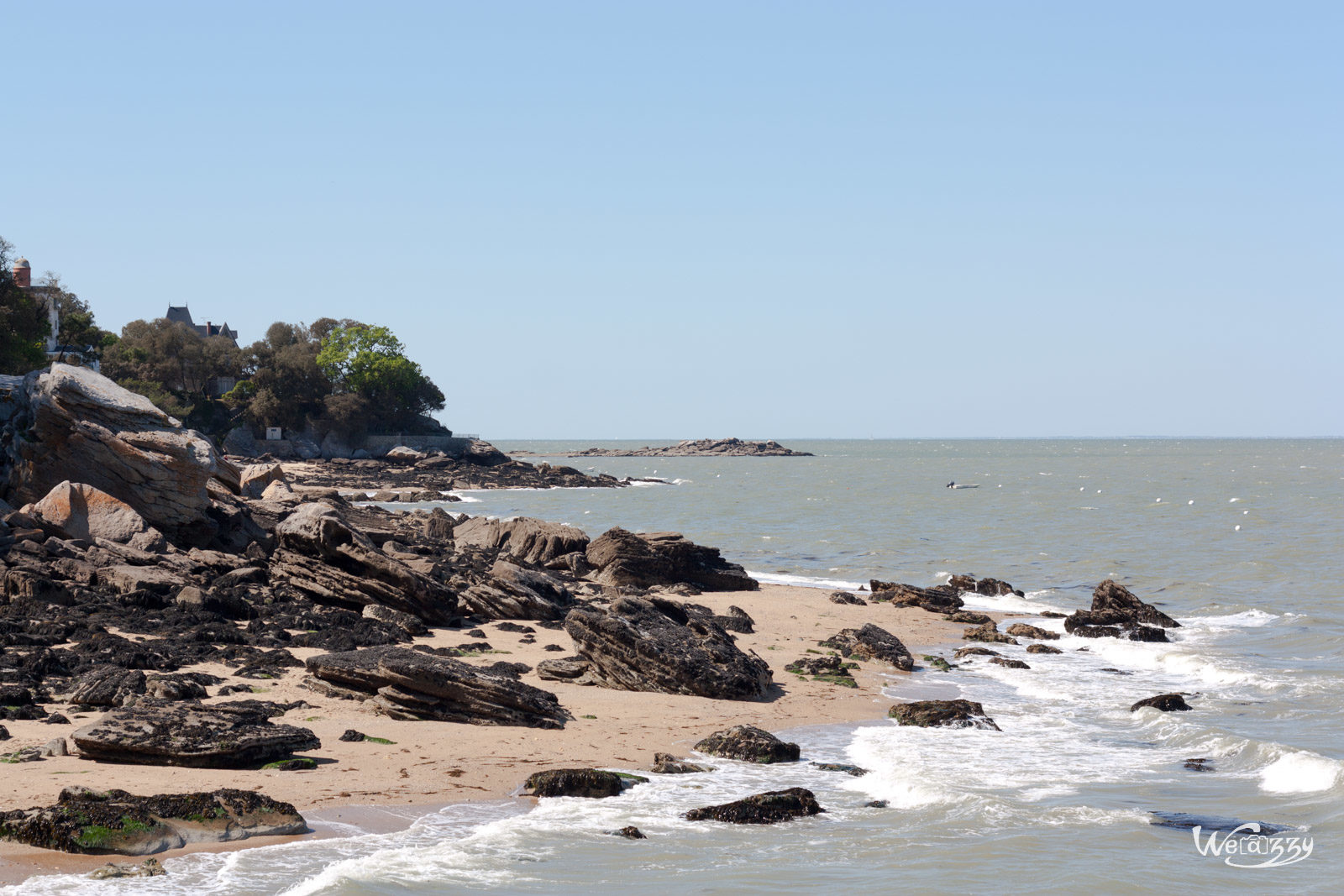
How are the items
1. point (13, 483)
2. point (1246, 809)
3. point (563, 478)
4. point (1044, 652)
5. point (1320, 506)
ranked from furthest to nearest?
point (563, 478) < point (1320, 506) < point (13, 483) < point (1044, 652) < point (1246, 809)

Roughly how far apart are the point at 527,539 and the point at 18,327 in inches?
1365

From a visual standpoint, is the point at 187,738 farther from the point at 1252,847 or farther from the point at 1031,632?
the point at 1031,632

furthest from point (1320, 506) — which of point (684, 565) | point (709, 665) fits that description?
point (709, 665)

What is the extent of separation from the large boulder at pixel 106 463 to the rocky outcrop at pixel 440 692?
13.2 m

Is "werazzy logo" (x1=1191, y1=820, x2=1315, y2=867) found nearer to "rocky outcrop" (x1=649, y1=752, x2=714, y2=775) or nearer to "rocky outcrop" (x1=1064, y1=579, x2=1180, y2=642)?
"rocky outcrop" (x1=649, y1=752, x2=714, y2=775)

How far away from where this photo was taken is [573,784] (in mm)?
11945

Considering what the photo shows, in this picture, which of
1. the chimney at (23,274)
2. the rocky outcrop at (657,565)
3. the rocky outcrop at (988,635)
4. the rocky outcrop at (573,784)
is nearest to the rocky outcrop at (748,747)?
the rocky outcrop at (573,784)

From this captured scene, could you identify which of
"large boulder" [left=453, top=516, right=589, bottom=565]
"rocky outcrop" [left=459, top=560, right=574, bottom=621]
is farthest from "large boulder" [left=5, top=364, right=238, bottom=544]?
"large boulder" [left=453, top=516, right=589, bottom=565]

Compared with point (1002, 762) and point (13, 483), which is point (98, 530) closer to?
point (13, 483)

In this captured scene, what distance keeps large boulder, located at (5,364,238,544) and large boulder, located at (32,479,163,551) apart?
1.23 meters

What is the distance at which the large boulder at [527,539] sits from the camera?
34125mm

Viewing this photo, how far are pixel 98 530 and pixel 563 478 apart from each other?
3117 inches

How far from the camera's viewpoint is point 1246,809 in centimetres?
1210

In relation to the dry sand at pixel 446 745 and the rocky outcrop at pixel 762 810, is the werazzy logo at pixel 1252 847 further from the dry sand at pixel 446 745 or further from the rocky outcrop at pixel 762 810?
the dry sand at pixel 446 745
